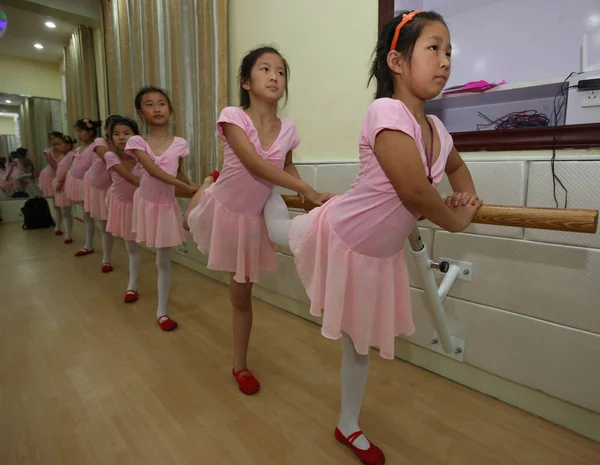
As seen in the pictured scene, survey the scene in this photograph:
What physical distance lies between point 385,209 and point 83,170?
3.46 meters

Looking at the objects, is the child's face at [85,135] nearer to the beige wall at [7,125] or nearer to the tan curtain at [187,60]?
the tan curtain at [187,60]

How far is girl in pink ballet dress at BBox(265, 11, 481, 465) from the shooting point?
646 millimetres

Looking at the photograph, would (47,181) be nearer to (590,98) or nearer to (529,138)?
(529,138)

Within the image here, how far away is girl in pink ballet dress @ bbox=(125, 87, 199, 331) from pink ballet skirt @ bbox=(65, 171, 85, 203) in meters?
1.91

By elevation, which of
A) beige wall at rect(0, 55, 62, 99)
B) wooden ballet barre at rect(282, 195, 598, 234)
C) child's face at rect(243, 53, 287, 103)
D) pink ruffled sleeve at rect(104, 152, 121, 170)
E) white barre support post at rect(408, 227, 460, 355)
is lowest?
white barre support post at rect(408, 227, 460, 355)

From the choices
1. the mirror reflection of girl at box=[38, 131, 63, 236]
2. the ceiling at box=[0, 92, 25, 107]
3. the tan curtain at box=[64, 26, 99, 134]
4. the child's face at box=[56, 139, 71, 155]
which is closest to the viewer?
the child's face at box=[56, 139, 71, 155]

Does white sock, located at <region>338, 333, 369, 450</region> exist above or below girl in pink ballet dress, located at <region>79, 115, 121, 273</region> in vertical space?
below

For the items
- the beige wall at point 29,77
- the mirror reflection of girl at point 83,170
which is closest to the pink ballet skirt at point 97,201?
the mirror reflection of girl at point 83,170

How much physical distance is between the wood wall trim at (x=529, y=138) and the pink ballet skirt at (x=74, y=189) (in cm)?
332

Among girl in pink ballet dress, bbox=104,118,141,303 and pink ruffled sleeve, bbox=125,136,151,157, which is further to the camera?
girl in pink ballet dress, bbox=104,118,141,303

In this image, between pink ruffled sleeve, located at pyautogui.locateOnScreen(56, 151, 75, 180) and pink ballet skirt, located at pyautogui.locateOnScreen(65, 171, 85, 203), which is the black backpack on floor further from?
pink ballet skirt, located at pyautogui.locateOnScreen(65, 171, 85, 203)

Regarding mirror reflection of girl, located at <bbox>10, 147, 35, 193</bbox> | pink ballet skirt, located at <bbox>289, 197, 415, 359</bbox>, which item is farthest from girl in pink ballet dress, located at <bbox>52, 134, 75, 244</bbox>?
pink ballet skirt, located at <bbox>289, 197, 415, 359</bbox>

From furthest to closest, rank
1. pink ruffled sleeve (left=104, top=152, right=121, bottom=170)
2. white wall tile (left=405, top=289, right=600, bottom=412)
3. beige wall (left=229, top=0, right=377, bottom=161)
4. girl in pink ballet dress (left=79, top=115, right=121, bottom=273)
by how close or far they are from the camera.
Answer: girl in pink ballet dress (left=79, top=115, right=121, bottom=273), pink ruffled sleeve (left=104, top=152, right=121, bottom=170), beige wall (left=229, top=0, right=377, bottom=161), white wall tile (left=405, top=289, right=600, bottom=412)

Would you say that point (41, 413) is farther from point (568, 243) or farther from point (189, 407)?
point (568, 243)
